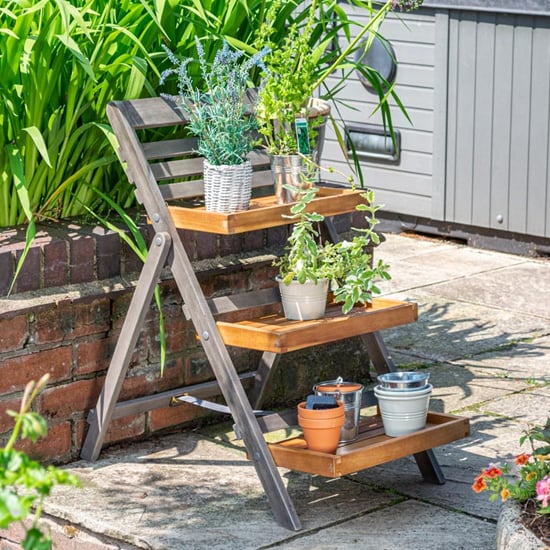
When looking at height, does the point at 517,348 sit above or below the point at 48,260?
below

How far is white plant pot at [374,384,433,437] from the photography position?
333 centimetres

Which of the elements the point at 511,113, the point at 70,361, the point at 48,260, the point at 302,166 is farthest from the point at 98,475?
the point at 511,113

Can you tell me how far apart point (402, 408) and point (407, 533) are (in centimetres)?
34

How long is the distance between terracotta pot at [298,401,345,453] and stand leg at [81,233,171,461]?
0.56m

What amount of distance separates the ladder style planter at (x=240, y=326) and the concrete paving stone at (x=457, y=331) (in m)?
1.13

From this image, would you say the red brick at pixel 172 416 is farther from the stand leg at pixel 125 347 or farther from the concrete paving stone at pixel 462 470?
the concrete paving stone at pixel 462 470

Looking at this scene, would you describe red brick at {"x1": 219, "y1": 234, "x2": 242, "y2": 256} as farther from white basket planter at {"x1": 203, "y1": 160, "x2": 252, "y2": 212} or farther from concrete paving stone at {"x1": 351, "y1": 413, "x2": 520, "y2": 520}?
concrete paving stone at {"x1": 351, "y1": 413, "x2": 520, "y2": 520}

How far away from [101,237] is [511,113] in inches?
119

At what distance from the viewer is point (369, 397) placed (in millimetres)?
3521

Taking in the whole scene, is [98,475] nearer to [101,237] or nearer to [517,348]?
[101,237]

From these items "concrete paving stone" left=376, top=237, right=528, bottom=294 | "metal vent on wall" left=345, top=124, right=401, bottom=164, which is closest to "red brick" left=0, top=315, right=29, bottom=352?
"concrete paving stone" left=376, top=237, right=528, bottom=294

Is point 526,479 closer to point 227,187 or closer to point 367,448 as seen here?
point 367,448

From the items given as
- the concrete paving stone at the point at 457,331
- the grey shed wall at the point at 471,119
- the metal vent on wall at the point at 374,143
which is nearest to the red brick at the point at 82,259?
the concrete paving stone at the point at 457,331

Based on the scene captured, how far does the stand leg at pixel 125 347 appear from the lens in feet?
11.3
